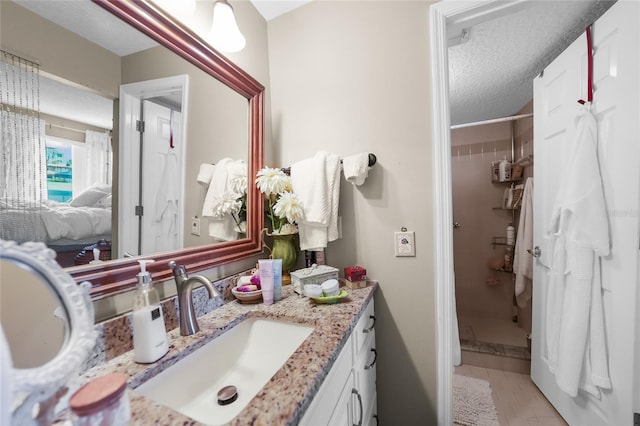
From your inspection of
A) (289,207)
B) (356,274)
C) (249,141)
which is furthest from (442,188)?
(249,141)

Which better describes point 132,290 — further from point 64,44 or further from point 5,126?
point 64,44

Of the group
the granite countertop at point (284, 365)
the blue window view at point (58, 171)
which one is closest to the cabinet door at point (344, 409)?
the granite countertop at point (284, 365)

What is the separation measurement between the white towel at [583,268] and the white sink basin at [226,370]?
134 cm

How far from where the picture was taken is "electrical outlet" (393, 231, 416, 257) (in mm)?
1158

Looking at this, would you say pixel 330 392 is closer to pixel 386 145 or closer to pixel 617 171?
pixel 386 145

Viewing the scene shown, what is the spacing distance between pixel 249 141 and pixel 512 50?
1820 millimetres

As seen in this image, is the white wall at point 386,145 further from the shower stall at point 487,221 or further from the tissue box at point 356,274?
the shower stall at point 487,221

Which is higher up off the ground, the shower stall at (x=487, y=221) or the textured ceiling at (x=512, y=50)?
the textured ceiling at (x=512, y=50)

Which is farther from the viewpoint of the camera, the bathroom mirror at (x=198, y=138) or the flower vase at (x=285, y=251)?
the flower vase at (x=285, y=251)

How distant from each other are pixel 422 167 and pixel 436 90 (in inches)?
13.5

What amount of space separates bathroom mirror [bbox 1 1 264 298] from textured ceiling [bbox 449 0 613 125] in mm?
1263

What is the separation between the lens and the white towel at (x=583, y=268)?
1113mm

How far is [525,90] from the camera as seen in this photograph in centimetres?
213

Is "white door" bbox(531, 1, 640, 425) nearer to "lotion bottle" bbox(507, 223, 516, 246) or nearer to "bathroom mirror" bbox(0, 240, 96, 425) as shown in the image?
"lotion bottle" bbox(507, 223, 516, 246)
